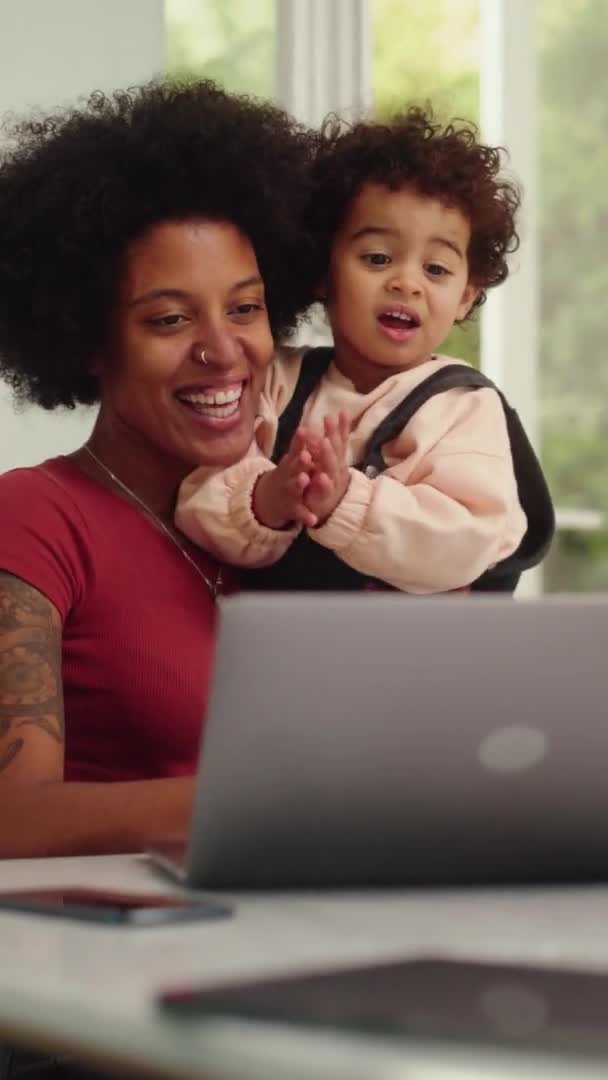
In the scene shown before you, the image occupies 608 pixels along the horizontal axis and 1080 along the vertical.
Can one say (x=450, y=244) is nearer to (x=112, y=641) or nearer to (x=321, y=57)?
(x=112, y=641)

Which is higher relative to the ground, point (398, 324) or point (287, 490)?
point (398, 324)

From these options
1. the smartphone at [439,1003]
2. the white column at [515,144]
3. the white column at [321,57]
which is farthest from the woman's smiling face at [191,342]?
the white column at [515,144]

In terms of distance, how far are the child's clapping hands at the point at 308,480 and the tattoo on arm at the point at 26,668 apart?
28cm

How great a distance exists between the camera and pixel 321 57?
3.80 metres

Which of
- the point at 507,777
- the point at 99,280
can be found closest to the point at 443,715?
the point at 507,777

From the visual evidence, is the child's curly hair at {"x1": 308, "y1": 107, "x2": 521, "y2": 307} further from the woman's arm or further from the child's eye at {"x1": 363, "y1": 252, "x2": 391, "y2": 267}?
the woman's arm

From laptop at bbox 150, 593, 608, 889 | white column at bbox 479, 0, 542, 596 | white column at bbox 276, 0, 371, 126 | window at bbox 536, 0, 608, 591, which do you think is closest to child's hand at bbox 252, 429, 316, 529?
laptop at bbox 150, 593, 608, 889

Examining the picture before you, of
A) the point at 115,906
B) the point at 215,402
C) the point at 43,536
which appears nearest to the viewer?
the point at 115,906

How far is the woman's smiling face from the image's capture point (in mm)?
2152

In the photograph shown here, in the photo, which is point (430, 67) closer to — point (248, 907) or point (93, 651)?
point (93, 651)

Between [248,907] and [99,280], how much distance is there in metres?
1.20

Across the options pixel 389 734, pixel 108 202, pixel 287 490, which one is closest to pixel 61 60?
pixel 108 202

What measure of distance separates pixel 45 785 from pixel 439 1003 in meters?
1.02

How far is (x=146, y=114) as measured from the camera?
2.29 metres
